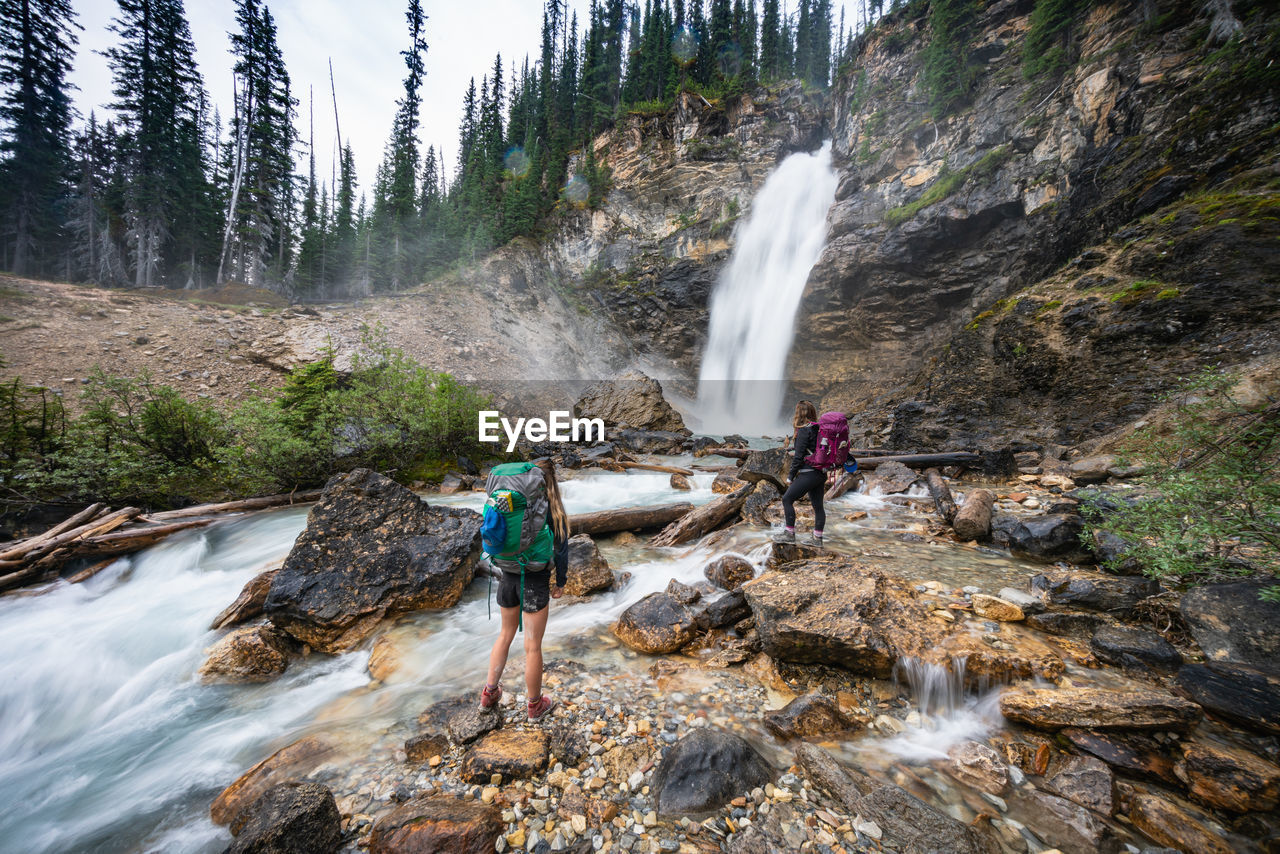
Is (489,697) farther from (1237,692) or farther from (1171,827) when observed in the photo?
(1237,692)

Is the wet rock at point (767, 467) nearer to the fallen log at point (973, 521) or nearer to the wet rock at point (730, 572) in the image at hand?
the fallen log at point (973, 521)

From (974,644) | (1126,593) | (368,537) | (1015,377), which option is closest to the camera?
(974,644)

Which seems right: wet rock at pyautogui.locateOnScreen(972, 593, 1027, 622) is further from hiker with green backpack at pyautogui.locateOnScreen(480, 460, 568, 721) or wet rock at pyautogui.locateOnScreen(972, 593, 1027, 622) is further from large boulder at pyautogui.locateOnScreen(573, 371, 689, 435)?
large boulder at pyautogui.locateOnScreen(573, 371, 689, 435)

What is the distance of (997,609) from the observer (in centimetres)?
409

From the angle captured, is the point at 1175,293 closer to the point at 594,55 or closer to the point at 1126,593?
the point at 1126,593

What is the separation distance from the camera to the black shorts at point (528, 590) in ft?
11.0

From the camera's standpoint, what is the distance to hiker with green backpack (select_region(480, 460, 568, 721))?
3.19 m

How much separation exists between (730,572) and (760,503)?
9.62 ft

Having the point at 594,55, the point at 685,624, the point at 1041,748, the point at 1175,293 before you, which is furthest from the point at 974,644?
the point at 594,55

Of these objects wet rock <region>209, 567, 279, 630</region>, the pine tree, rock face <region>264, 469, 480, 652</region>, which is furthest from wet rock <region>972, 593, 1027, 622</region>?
the pine tree

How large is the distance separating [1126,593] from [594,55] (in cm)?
6225

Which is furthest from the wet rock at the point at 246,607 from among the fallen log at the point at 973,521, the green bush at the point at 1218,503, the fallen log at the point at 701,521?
the fallen log at the point at 973,521

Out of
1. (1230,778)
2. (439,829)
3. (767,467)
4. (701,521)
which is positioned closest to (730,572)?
(701,521)

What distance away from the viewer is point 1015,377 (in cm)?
1426
